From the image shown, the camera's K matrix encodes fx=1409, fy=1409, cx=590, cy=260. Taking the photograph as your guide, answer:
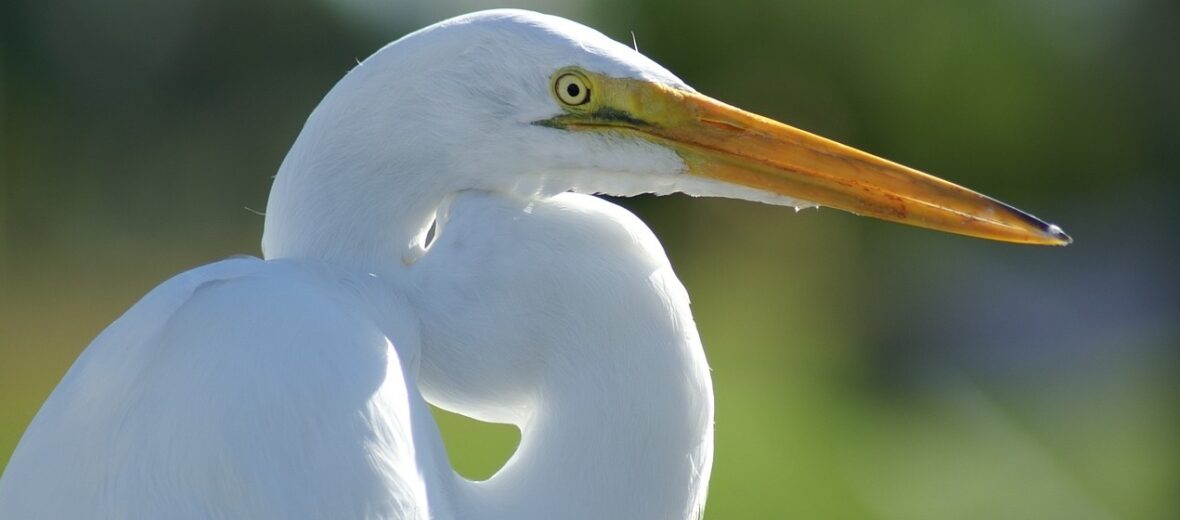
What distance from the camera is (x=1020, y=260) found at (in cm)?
816

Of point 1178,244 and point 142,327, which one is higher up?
point 1178,244

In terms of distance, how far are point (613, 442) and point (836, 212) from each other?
7.66 metres

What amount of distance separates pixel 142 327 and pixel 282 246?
183mm

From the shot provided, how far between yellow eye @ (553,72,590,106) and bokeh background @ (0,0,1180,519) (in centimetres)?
540

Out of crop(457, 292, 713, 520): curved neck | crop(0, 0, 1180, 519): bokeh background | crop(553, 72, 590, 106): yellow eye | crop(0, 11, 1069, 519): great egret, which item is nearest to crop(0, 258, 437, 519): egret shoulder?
crop(0, 11, 1069, 519): great egret

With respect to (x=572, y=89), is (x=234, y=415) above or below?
below

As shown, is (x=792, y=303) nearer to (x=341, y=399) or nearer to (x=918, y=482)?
(x=918, y=482)

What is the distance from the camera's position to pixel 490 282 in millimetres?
1325

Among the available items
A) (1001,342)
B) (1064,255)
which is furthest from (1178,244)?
(1001,342)

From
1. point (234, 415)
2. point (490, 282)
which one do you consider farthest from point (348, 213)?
point (234, 415)

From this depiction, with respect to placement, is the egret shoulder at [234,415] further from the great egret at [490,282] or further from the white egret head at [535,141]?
the white egret head at [535,141]

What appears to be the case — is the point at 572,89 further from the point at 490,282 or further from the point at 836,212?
the point at 836,212

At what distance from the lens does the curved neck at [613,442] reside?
128cm

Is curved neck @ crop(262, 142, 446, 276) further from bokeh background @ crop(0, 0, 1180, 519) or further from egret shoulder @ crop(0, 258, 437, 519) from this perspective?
bokeh background @ crop(0, 0, 1180, 519)
